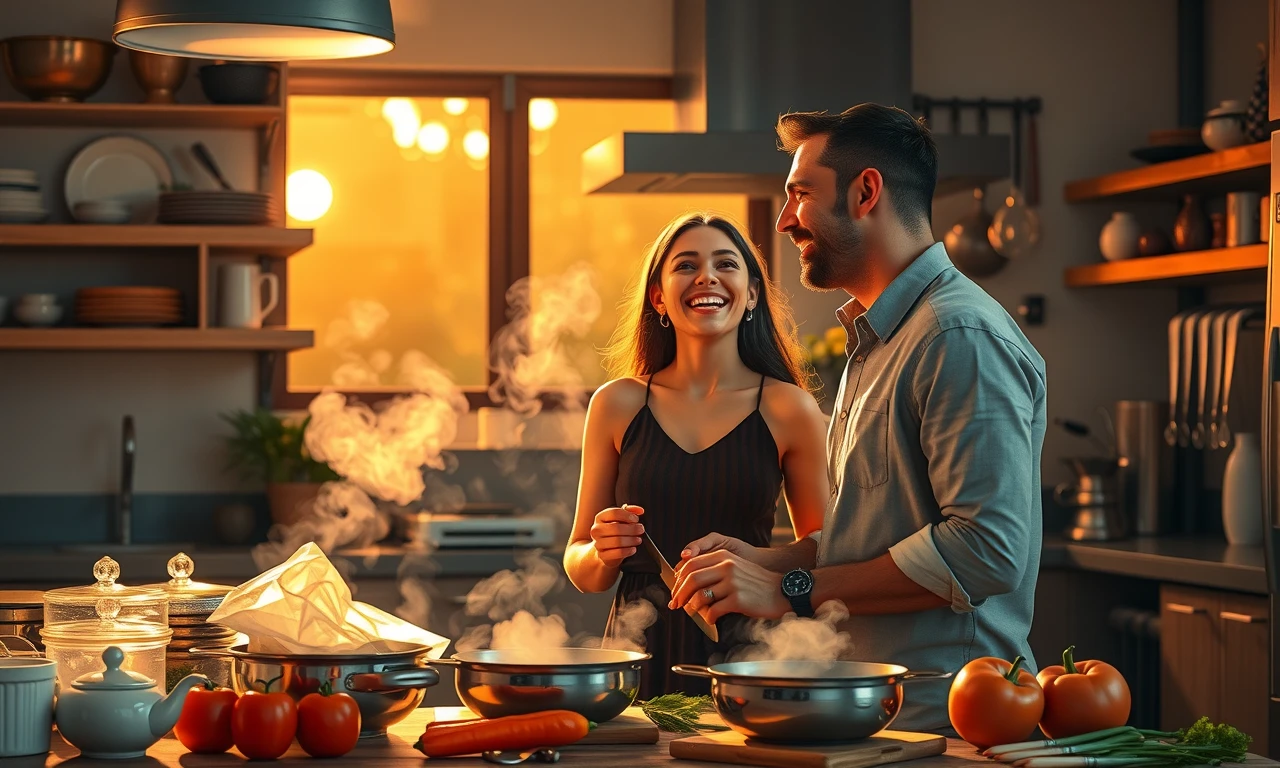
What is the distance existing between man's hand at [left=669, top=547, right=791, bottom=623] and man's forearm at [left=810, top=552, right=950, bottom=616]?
Result: 6 cm

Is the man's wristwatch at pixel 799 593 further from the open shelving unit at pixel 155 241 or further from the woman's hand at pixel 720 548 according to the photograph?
the open shelving unit at pixel 155 241

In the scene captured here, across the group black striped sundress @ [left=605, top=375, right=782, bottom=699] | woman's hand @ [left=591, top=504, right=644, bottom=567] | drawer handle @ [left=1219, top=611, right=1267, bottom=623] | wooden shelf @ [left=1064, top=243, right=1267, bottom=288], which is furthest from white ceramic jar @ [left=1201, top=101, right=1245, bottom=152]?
woman's hand @ [left=591, top=504, right=644, bottom=567]

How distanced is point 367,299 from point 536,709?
3219mm

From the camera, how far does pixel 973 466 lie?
1.86m

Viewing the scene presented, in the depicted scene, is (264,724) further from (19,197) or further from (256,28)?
(19,197)

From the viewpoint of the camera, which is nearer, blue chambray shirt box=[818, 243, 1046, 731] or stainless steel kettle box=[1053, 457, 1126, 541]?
blue chambray shirt box=[818, 243, 1046, 731]

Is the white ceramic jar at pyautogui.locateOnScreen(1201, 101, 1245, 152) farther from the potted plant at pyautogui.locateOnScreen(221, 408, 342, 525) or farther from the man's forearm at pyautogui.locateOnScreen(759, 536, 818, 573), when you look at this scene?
the potted plant at pyautogui.locateOnScreen(221, 408, 342, 525)

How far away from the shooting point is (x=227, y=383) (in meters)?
4.66

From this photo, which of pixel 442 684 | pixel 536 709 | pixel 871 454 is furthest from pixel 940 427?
pixel 442 684

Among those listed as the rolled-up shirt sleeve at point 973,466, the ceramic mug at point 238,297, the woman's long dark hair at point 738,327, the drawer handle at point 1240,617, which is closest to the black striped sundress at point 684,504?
the woman's long dark hair at point 738,327

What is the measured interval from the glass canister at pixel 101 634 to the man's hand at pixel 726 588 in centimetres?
64

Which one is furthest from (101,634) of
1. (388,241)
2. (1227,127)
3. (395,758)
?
(1227,127)

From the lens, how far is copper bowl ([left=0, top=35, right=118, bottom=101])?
425cm

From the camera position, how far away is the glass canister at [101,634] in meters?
1.80
